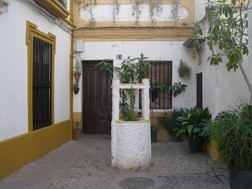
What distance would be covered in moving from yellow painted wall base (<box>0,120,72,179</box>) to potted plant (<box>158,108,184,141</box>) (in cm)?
302

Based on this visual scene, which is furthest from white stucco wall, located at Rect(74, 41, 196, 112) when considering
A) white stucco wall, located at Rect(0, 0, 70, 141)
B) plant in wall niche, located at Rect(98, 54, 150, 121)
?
white stucco wall, located at Rect(0, 0, 70, 141)

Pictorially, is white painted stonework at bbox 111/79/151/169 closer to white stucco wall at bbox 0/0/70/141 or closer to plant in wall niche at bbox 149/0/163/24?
white stucco wall at bbox 0/0/70/141

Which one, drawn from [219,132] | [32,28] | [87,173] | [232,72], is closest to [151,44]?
[232,72]

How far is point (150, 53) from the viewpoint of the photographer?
10758 mm

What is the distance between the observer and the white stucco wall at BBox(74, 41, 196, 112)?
1068cm

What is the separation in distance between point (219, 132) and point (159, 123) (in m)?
5.41

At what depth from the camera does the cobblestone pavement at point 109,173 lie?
5914mm

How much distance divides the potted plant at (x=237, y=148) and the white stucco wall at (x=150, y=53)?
5.41 metres

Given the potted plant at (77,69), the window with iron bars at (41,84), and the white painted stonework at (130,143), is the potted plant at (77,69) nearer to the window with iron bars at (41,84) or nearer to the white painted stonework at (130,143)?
the window with iron bars at (41,84)

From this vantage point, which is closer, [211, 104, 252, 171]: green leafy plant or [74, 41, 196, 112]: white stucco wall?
[211, 104, 252, 171]: green leafy plant

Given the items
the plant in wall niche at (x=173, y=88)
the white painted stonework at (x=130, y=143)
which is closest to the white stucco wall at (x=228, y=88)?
the white painted stonework at (x=130, y=143)

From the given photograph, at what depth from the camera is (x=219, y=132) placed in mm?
5199

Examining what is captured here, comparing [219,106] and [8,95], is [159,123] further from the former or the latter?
[8,95]

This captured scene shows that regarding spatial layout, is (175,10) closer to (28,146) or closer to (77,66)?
(77,66)
